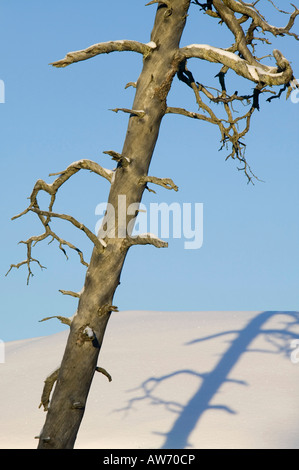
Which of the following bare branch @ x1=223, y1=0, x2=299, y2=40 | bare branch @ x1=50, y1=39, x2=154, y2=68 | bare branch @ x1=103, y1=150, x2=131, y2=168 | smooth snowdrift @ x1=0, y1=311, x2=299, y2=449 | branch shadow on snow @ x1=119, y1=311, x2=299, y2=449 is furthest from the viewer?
branch shadow on snow @ x1=119, y1=311, x2=299, y2=449

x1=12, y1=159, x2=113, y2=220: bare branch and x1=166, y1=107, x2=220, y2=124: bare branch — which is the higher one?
x1=166, y1=107, x2=220, y2=124: bare branch

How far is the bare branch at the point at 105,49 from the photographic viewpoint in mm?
7160

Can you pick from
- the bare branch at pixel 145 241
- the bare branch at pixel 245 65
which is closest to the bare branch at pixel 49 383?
the bare branch at pixel 145 241

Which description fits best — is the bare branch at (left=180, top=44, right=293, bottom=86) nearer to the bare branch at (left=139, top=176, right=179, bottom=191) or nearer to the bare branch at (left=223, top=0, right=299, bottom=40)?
the bare branch at (left=223, top=0, right=299, bottom=40)

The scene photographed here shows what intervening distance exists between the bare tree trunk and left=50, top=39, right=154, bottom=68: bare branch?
111mm

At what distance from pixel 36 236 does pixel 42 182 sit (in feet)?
2.62

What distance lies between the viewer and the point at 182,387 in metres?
12.2

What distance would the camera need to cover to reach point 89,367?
709 centimetres

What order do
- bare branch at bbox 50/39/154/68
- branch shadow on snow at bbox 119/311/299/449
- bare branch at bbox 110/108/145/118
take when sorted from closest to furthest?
bare branch at bbox 110/108/145/118
bare branch at bbox 50/39/154/68
branch shadow on snow at bbox 119/311/299/449

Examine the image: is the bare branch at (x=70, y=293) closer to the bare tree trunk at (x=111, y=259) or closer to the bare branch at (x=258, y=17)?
the bare tree trunk at (x=111, y=259)

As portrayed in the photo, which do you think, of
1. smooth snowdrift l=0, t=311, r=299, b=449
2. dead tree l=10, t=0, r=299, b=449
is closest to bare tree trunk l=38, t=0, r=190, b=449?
dead tree l=10, t=0, r=299, b=449

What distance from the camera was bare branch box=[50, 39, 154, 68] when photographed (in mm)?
7160
